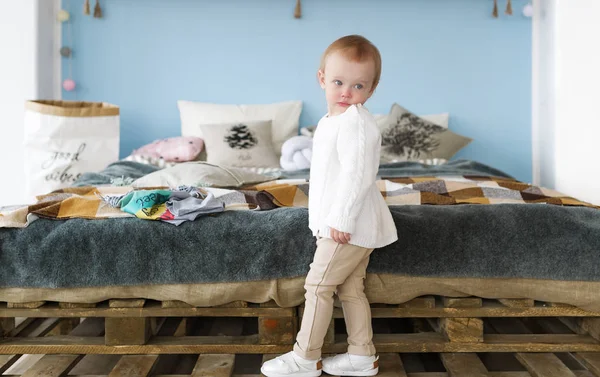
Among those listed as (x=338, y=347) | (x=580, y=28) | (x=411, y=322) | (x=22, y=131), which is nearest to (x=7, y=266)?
(x=338, y=347)

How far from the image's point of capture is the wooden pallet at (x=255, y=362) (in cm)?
145

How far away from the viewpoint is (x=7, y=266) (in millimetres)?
1531

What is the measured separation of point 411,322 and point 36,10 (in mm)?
2772

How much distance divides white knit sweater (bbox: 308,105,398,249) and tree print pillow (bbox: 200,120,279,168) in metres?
1.67

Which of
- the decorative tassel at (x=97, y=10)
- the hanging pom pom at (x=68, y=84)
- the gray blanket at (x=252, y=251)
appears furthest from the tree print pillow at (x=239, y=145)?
the gray blanket at (x=252, y=251)

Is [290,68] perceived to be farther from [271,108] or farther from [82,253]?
[82,253]

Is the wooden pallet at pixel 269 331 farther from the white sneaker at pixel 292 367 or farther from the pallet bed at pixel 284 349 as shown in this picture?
the white sneaker at pixel 292 367

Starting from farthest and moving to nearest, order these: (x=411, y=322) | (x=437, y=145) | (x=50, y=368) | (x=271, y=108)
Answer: (x=271, y=108)
(x=437, y=145)
(x=411, y=322)
(x=50, y=368)

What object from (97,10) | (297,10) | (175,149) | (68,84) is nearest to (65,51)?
(68,84)

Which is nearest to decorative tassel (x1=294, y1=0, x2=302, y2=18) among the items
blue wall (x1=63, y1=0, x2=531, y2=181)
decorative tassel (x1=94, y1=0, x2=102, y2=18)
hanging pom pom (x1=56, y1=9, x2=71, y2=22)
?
blue wall (x1=63, y1=0, x2=531, y2=181)

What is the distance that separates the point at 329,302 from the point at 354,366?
6.4 inches

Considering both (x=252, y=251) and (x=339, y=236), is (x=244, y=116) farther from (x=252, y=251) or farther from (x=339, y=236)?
(x=339, y=236)

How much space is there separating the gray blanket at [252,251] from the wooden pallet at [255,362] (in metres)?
0.21

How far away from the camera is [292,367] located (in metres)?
1.39
